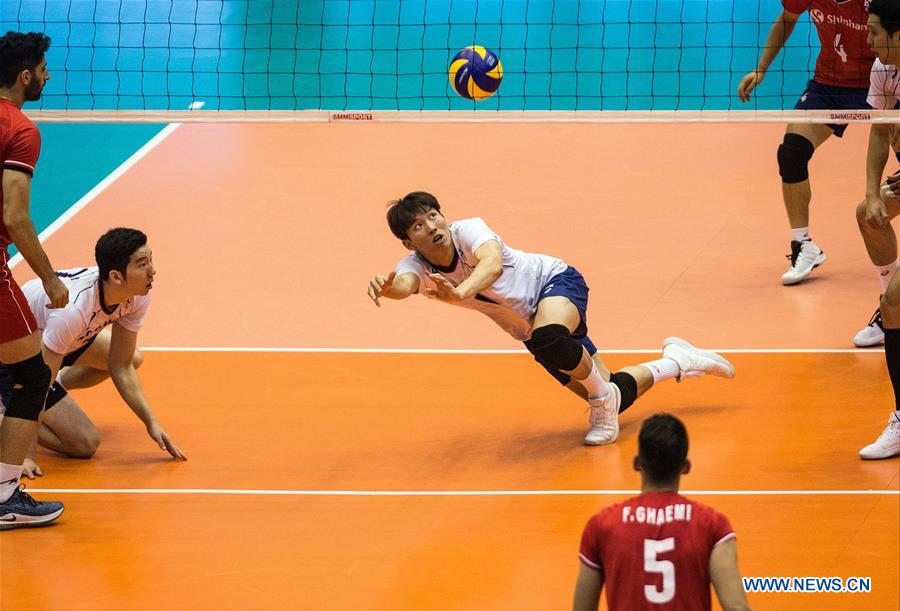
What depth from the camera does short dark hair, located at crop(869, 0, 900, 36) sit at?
6898mm

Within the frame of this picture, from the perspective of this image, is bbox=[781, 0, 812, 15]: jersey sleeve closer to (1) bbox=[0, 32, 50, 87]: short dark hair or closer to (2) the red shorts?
(1) bbox=[0, 32, 50, 87]: short dark hair

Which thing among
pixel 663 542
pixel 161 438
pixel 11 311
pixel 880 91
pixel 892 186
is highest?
pixel 880 91

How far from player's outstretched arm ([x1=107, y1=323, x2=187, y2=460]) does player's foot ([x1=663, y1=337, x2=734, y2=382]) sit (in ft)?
9.83

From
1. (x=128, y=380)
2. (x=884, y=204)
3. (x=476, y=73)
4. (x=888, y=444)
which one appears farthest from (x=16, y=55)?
(x=884, y=204)

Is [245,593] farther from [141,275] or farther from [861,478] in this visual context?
[861,478]

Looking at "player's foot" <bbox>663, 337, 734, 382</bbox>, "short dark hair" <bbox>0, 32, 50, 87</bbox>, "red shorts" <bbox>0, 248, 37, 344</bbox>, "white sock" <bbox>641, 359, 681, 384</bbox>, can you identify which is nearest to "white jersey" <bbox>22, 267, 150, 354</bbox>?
"red shorts" <bbox>0, 248, 37, 344</bbox>

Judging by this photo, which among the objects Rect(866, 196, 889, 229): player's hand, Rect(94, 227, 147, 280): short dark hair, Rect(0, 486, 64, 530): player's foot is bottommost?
Rect(0, 486, 64, 530): player's foot

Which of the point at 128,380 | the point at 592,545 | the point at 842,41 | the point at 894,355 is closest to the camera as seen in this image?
the point at 592,545

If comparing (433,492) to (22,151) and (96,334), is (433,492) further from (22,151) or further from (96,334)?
(22,151)

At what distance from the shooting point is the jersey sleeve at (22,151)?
604 centimetres

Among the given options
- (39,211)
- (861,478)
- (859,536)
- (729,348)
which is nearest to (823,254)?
(729,348)

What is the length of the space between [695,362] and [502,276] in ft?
4.63

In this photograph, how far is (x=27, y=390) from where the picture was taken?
632 centimetres

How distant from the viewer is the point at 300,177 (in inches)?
485
